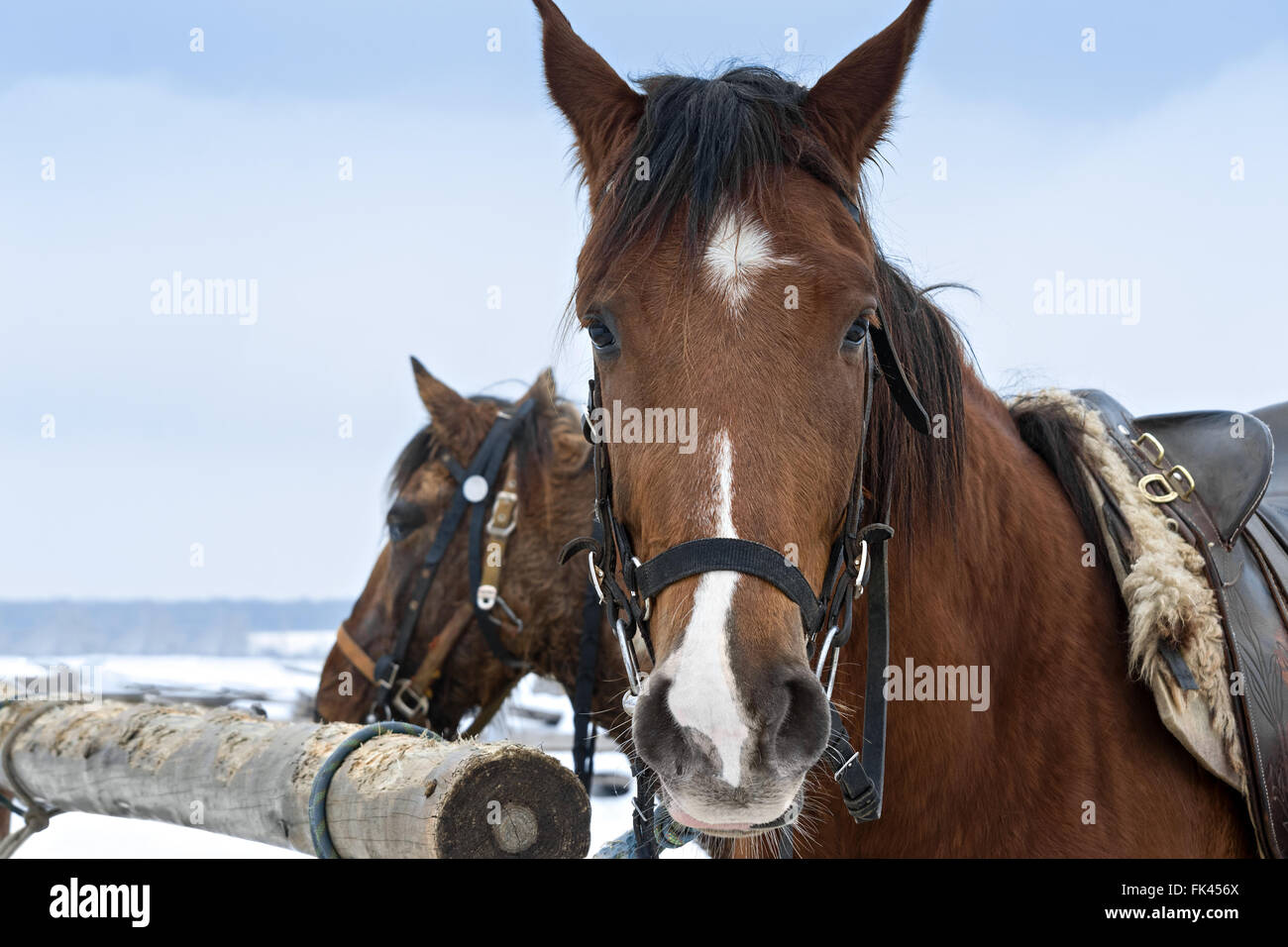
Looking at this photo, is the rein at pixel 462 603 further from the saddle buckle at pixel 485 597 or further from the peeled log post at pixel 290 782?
the peeled log post at pixel 290 782

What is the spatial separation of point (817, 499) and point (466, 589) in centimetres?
373

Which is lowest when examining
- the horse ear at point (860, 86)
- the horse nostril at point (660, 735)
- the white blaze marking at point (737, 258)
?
the horse nostril at point (660, 735)

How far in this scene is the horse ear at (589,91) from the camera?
2.36 metres

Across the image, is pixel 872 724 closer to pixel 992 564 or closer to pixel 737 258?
pixel 992 564

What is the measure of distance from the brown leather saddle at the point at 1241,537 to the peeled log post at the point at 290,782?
5.00 feet

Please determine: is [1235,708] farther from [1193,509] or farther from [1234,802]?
[1193,509]

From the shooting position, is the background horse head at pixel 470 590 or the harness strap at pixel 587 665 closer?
the harness strap at pixel 587 665

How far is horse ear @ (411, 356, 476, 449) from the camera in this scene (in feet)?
18.2

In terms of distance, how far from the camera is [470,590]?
530 centimetres

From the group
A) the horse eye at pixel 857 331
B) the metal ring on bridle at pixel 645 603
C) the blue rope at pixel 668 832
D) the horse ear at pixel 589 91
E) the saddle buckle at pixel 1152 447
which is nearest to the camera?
the metal ring on bridle at pixel 645 603

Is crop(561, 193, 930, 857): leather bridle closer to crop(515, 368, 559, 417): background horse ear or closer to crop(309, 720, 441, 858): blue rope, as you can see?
crop(309, 720, 441, 858): blue rope

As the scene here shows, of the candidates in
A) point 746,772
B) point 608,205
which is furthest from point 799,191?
point 746,772

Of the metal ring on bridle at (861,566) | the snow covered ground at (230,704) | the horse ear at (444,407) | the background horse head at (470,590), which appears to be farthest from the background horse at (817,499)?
the horse ear at (444,407)
